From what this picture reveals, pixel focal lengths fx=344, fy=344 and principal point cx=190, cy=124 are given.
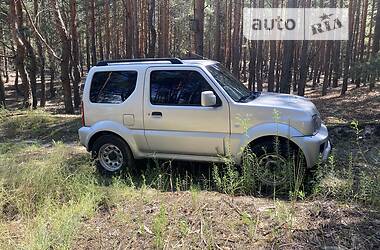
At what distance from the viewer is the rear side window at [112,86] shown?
6.04 meters

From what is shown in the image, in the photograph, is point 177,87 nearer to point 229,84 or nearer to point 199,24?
point 229,84

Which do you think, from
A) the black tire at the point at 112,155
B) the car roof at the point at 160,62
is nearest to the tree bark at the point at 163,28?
the car roof at the point at 160,62

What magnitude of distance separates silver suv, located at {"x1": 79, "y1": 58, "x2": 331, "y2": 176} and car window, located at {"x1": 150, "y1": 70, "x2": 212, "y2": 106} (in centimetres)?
2

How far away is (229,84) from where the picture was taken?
588cm

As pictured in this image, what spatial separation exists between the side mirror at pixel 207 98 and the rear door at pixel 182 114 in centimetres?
15

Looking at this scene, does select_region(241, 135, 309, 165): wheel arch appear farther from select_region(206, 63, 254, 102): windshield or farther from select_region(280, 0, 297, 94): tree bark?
Result: select_region(280, 0, 297, 94): tree bark

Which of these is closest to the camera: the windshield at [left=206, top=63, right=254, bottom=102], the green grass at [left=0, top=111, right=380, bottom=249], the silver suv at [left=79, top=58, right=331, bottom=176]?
the green grass at [left=0, top=111, right=380, bottom=249]

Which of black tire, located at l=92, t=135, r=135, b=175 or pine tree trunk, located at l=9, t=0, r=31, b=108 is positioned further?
pine tree trunk, located at l=9, t=0, r=31, b=108

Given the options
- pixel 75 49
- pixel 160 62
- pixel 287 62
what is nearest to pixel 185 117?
pixel 160 62

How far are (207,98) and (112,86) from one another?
1919 millimetres

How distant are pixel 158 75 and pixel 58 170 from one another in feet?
7.33

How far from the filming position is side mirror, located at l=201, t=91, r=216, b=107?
17.2ft

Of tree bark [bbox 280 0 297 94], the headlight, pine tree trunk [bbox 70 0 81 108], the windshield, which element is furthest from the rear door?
pine tree trunk [bbox 70 0 81 108]

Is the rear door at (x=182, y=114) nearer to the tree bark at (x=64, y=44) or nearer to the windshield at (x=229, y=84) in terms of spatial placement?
the windshield at (x=229, y=84)
